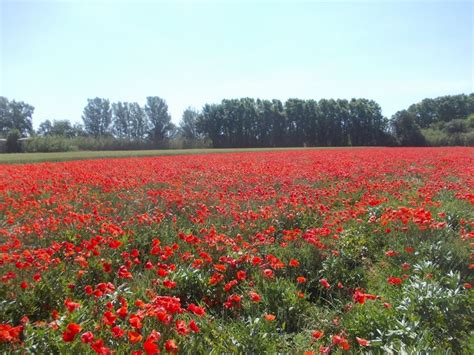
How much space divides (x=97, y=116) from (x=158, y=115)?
20.3 m

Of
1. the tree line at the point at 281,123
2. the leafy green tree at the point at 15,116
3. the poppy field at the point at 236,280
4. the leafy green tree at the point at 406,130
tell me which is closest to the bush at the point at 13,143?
the tree line at the point at 281,123

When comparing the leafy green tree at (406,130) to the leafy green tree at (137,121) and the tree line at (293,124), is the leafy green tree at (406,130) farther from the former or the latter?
the leafy green tree at (137,121)

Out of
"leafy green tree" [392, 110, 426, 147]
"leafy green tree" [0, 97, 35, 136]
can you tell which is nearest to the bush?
"leafy green tree" [0, 97, 35, 136]

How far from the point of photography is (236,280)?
402cm

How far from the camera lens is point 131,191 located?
9.23m

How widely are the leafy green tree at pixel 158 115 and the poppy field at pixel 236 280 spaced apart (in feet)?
313

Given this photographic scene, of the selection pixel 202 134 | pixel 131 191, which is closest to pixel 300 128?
pixel 202 134

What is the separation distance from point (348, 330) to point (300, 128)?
89.5 m

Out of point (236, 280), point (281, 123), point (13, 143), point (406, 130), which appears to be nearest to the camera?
point (236, 280)

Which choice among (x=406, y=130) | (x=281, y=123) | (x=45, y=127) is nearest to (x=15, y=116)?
(x=45, y=127)

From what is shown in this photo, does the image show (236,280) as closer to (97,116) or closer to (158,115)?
(158,115)

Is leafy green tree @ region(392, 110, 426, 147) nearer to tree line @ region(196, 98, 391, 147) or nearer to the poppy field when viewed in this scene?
tree line @ region(196, 98, 391, 147)

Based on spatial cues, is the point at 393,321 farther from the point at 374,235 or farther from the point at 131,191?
the point at 131,191

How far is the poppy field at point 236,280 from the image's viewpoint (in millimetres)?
2924
